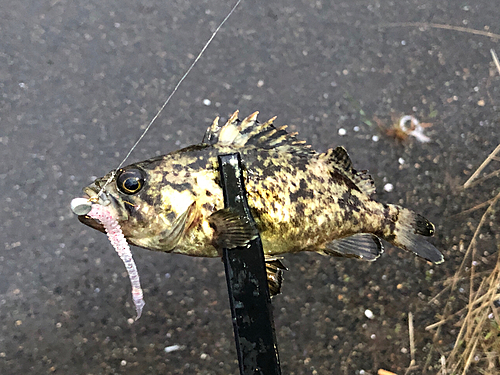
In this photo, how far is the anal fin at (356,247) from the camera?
5.56 feet

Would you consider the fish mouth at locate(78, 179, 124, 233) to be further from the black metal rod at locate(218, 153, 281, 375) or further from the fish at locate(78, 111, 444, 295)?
the black metal rod at locate(218, 153, 281, 375)

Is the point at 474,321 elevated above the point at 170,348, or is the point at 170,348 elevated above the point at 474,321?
the point at 474,321

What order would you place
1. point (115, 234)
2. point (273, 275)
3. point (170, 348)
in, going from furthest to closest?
1. point (170, 348)
2. point (273, 275)
3. point (115, 234)

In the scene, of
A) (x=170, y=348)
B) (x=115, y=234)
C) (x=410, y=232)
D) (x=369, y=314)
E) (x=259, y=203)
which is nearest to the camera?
(x=115, y=234)

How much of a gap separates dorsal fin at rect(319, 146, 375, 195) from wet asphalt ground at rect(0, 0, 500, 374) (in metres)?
0.64

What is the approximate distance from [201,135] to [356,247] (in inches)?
47.3

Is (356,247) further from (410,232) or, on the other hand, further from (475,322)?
A: (475,322)

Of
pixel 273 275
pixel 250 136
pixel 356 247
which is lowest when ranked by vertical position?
pixel 273 275

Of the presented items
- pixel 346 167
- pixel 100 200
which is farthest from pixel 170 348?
pixel 346 167

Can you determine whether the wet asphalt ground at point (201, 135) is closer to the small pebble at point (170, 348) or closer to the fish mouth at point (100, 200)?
the small pebble at point (170, 348)

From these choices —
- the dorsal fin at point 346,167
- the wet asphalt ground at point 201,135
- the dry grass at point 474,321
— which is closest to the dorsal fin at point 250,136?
the dorsal fin at point 346,167

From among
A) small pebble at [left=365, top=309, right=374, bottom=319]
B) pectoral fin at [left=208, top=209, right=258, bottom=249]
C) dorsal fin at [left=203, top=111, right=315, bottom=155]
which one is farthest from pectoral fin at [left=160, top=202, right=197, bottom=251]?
small pebble at [left=365, top=309, right=374, bottom=319]

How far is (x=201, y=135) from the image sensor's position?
2.36 meters

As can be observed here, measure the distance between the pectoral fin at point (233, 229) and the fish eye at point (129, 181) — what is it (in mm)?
324
